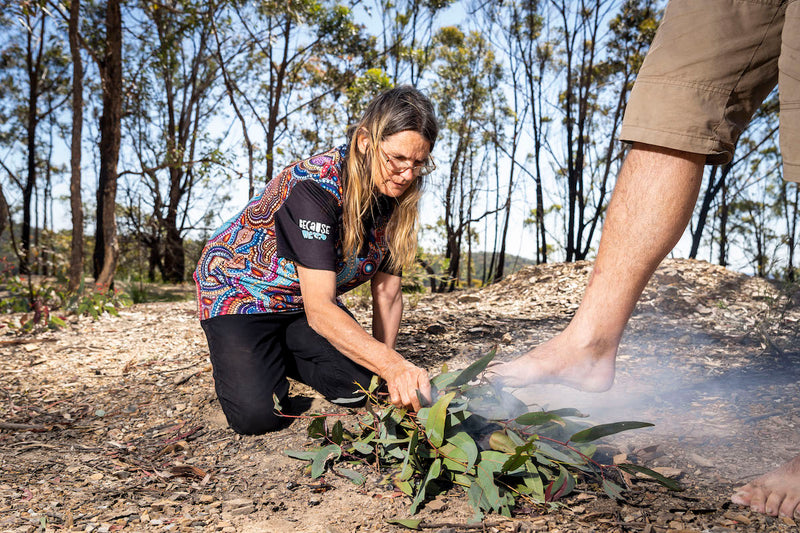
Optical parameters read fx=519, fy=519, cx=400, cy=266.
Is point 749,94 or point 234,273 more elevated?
point 749,94

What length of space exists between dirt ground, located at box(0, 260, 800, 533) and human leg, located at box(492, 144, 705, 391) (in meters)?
0.32

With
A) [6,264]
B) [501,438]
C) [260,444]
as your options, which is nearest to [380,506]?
[501,438]

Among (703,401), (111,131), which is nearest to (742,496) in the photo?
(703,401)

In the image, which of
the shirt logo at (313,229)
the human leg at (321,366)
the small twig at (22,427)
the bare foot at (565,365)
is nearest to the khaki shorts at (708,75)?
the bare foot at (565,365)

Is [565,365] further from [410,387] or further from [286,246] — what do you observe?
[286,246]

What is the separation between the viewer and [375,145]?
182 centimetres

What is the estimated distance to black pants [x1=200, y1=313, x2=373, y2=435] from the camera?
81.9 inches

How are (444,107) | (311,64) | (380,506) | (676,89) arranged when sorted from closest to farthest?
(676,89) → (380,506) → (311,64) → (444,107)

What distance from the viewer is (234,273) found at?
7.34 feet

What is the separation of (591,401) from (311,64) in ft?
33.8

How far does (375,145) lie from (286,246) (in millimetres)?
477

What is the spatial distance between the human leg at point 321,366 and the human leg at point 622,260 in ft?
3.33

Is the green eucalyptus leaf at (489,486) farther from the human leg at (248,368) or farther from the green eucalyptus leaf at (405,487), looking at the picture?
the human leg at (248,368)

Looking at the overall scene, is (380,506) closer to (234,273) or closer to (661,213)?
(661,213)
